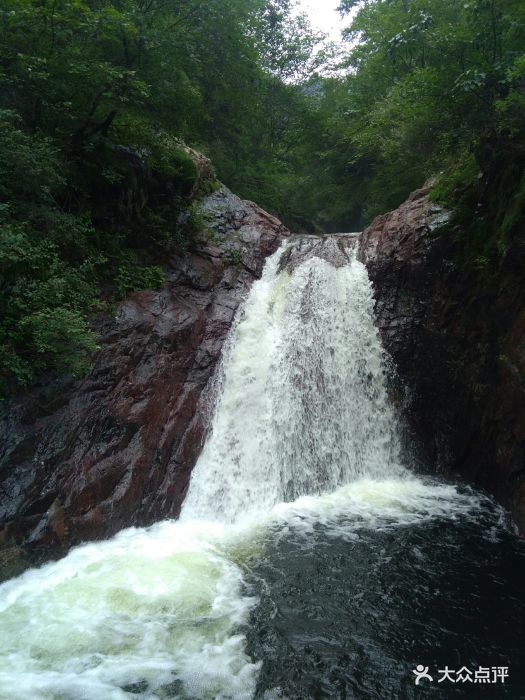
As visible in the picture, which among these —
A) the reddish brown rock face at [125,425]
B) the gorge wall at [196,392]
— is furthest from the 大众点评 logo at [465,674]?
the reddish brown rock face at [125,425]

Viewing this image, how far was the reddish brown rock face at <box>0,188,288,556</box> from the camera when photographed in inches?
239

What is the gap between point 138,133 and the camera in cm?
941

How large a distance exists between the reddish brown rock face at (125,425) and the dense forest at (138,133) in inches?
21.6

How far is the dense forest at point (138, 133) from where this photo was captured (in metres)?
6.65

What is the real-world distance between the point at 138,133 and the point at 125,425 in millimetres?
5993

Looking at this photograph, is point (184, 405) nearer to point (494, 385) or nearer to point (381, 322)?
point (381, 322)

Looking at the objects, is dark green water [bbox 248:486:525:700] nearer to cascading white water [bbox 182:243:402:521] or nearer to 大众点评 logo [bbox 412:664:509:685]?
大众点评 logo [bbox 412:664:509:685]

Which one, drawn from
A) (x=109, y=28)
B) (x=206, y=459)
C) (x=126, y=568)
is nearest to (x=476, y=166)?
(x=109, y=28)

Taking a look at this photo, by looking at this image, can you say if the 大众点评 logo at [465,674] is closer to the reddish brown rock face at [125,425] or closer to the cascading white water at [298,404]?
the cascading white water at [298,404]

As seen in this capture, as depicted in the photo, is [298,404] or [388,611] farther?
[298,404]

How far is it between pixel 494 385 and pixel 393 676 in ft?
18.2

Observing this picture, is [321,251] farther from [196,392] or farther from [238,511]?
[238,511]

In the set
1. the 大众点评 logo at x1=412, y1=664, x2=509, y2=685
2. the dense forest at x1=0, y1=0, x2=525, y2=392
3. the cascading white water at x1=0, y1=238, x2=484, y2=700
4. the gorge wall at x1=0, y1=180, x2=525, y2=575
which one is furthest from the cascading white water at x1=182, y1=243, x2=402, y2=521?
the 大众点评 logo at x1=412, y1=664, x2=509, y2=685

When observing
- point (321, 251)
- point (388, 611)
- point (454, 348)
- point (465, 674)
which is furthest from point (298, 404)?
point (465, 674)
